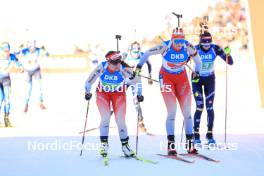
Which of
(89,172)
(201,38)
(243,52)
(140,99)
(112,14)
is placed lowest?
(89,172)

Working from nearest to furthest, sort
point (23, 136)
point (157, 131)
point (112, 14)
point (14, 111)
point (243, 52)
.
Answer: point (23, 136)
point (157, 131)
point (14, 111)
point (112, 14)
point (243, 52)

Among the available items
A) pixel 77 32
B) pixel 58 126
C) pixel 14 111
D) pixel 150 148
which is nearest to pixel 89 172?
pixel 150 148

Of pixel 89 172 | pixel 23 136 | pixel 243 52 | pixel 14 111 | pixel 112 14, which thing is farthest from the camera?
pixel 243 52

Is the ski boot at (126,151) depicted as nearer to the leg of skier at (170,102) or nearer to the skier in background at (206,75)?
the leg of skier at (170,102)

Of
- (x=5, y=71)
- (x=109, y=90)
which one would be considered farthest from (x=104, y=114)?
(x=5, y=71)

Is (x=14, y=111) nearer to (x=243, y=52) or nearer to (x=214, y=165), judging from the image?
(x=214, y=165)

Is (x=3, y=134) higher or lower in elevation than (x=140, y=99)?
lower

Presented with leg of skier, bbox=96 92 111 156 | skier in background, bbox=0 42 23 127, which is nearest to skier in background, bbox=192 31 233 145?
leg of skier, bbox=96 92 111 156

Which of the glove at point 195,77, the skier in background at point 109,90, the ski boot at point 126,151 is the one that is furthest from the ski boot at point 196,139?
the skier in background at point 109,90

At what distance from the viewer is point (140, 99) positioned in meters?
5.86

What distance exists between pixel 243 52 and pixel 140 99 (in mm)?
11064
